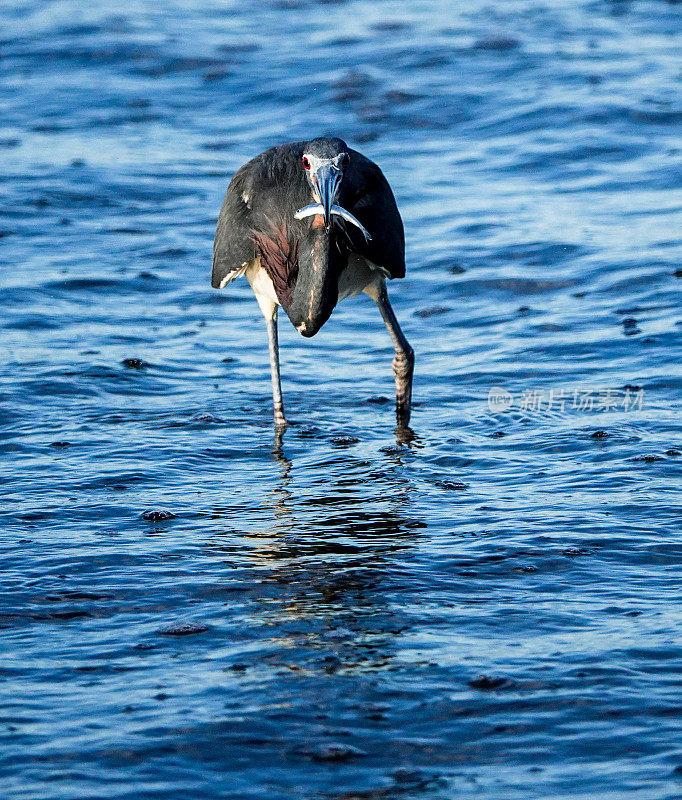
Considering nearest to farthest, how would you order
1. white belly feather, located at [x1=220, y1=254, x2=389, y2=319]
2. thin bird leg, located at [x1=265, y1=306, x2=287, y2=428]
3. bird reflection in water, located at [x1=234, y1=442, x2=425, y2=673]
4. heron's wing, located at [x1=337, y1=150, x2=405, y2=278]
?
bird reflection in water, located at [x1=234, y1=442, x2=425, y2=673] → heron's wing, located at [x1=337, y1=150, x2=405, y2=278] → white belly feather, located at [x1=220, y1=254, x2=389, y2=319] → thin bird leg, located at [x1=265, y1=306, x2=287, y2=428]

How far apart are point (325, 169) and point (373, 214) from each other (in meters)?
0.79

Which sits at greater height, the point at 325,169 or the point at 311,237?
the point at 325,169

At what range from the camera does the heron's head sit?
6.59m

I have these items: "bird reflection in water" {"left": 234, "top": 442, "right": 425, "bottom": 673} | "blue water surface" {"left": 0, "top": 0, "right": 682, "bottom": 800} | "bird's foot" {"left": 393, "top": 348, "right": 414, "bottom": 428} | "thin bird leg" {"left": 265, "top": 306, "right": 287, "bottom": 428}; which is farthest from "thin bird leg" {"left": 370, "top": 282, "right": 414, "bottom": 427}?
"bird reflection in water" {"left": 234, "top": 442, "right": 425, "bottom": 673}

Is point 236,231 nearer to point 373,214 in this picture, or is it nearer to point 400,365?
point 373,214

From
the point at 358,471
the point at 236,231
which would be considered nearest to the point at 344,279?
the point at 236,231

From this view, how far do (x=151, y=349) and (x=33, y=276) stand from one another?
2.03m

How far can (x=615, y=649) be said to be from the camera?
183 inches

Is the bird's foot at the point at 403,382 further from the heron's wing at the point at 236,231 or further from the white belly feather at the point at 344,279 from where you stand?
the heron's wing at the point at 236,231

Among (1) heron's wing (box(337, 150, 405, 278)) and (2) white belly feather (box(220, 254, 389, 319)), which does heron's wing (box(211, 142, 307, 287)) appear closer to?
(2) white belly feather (box(220, 254, 389, 319))

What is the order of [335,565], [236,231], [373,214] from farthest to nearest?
[236,231]
[373,214]
[335,565]

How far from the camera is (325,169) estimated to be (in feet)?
21.7

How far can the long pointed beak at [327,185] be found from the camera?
657 cm

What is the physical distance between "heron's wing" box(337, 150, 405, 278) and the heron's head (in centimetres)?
32
